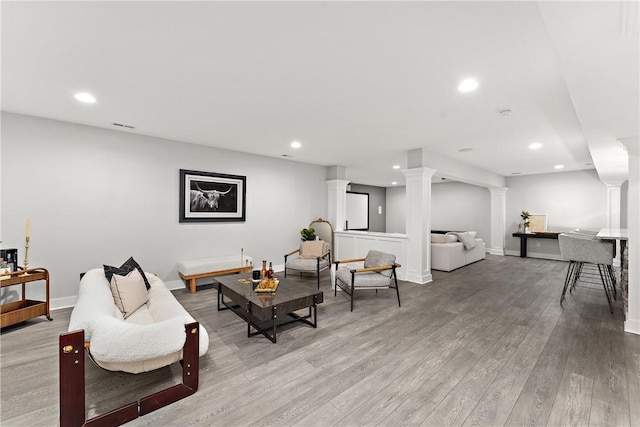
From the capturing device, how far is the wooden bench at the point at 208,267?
4.39 metres

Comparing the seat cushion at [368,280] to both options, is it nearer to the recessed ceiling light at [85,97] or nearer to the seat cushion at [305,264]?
the seat cushion at [305,264]

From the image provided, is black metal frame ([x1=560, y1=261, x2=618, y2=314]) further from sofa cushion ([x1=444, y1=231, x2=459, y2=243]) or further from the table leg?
sofa cushion ([x1=444, y1=231, x2=459, y2=243])

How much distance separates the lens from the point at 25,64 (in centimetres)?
230

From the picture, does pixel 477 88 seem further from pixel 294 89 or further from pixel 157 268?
pixel 157 268

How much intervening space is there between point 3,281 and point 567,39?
4.99 meters

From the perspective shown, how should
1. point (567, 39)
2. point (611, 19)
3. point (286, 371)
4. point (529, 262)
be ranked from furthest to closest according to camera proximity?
point (529, 262)
point (286, 371)
point (567, 39)
point (611, 19)

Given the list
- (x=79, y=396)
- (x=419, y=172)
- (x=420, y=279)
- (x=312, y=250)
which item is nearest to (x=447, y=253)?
(x=420, y=279)

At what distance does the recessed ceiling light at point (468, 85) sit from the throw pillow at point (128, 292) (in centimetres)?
364

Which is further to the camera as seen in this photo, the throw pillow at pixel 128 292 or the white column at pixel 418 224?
the white column at pixel 418 224

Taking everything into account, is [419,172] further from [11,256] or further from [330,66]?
[11,256]

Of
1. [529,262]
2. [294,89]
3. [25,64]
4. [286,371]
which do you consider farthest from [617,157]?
[25,64]

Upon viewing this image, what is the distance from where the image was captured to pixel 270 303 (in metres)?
2.73

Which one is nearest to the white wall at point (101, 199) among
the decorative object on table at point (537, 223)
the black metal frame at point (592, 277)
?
the black metal frame at point (592, 277)

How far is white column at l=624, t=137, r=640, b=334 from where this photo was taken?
3004 millimetres
